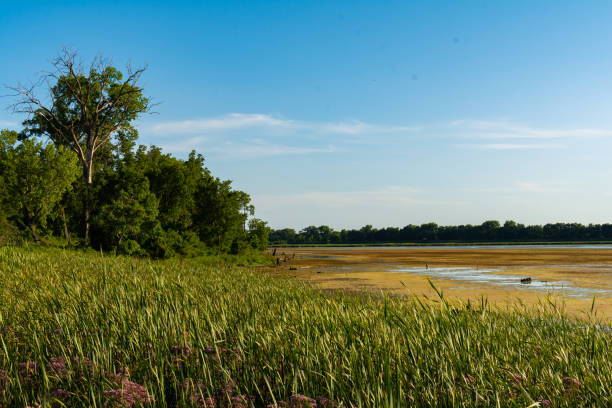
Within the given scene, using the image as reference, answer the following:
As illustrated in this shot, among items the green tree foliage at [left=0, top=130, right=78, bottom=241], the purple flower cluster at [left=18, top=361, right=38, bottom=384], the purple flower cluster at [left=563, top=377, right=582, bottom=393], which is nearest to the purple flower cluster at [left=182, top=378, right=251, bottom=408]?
the purple flower cluster at [left=18, top=361, right=38, bottom=384]

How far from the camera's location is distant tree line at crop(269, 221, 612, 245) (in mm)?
119875

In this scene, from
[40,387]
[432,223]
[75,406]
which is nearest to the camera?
[75,406]

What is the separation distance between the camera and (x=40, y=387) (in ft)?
11.4

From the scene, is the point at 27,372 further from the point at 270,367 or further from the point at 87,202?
the point at 87,202

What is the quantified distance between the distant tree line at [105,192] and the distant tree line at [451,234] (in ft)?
359

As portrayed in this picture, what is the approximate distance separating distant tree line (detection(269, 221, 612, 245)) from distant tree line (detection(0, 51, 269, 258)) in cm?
10954

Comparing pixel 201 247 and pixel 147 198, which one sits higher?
pixel 147 198

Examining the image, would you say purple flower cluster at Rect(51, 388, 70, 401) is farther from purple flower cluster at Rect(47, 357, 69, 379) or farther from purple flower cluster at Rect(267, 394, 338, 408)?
purple flower cluster at Rect(267, 394, 338, 408)

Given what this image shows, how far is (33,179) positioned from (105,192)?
4634mm

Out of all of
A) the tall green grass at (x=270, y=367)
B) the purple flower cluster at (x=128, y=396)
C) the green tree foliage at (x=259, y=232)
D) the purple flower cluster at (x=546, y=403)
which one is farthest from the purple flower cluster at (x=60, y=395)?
the green tree foliage at (x=259, y=232)

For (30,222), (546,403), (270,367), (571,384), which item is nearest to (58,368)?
(270,367)

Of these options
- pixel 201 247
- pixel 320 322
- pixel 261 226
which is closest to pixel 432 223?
pixel 261 226

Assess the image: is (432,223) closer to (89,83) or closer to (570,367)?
(89,83)

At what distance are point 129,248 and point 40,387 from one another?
28.2 metres
